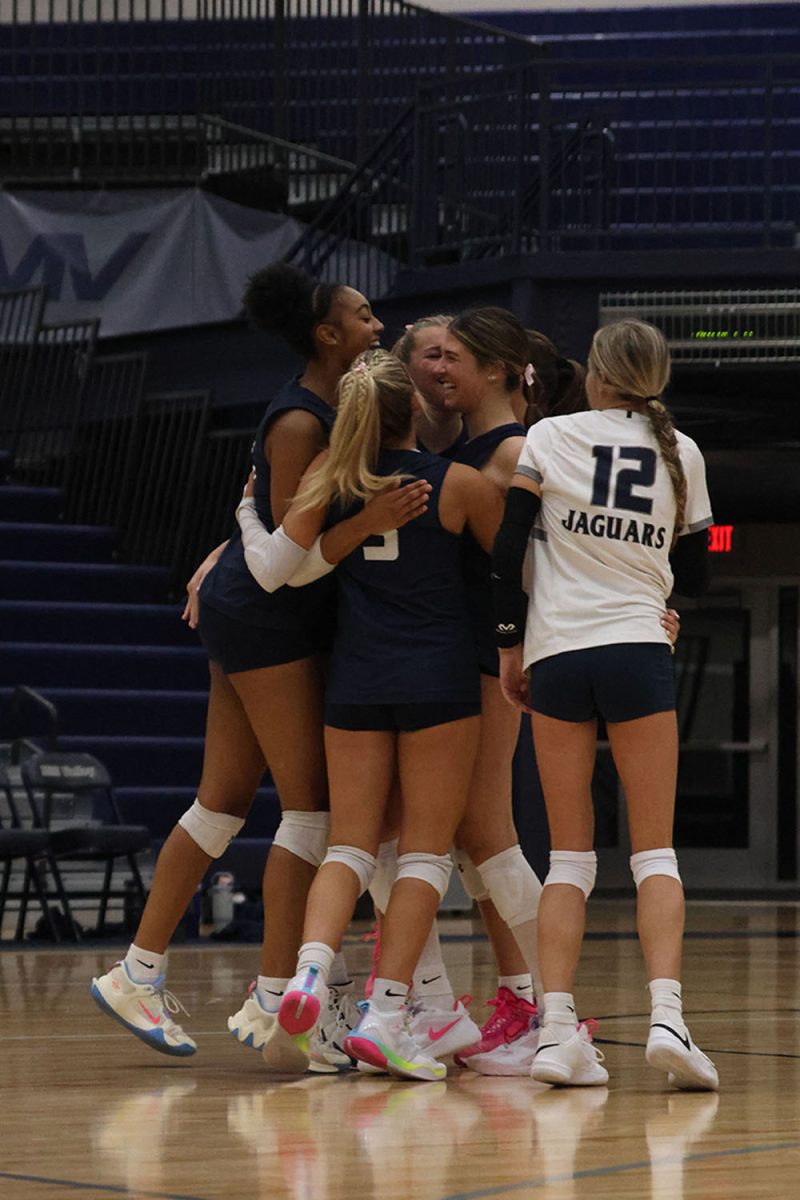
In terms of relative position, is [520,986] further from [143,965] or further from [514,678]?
[143,965]

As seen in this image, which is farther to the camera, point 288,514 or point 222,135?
point 222,135

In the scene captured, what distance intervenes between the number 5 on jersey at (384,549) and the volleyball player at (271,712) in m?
0.06

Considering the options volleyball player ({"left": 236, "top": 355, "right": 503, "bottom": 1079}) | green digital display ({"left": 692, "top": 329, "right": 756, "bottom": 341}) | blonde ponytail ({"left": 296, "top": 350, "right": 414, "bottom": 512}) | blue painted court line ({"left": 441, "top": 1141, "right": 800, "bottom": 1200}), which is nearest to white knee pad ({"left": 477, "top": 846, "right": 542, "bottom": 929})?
volleyball player ({"left": 236, "top": 355, "right": 503, "bottom": 1079})

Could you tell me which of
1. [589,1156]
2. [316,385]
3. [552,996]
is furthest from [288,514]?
[589,1156]

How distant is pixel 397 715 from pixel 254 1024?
0.68m

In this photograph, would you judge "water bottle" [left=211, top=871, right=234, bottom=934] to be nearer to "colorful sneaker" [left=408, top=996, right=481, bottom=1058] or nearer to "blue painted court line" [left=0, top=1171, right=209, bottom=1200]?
"colorful sneaker" [left=408, top=996, right=481, bottom=1058]

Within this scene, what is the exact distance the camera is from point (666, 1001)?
3809 millimetres

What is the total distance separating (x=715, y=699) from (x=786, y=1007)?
792 centimetres

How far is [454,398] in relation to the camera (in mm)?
4297

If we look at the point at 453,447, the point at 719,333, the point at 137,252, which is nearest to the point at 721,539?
the point at 719,333

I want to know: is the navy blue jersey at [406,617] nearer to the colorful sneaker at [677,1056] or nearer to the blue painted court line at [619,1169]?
the colorful sneaker at [677,1056]

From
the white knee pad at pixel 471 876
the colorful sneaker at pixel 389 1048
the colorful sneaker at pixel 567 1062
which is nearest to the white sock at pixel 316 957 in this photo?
the colorful sneaker at pixel 389 1048

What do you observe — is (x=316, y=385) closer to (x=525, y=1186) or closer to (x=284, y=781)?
(x=284, y=781)

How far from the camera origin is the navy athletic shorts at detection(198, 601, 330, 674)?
420 centimetres
